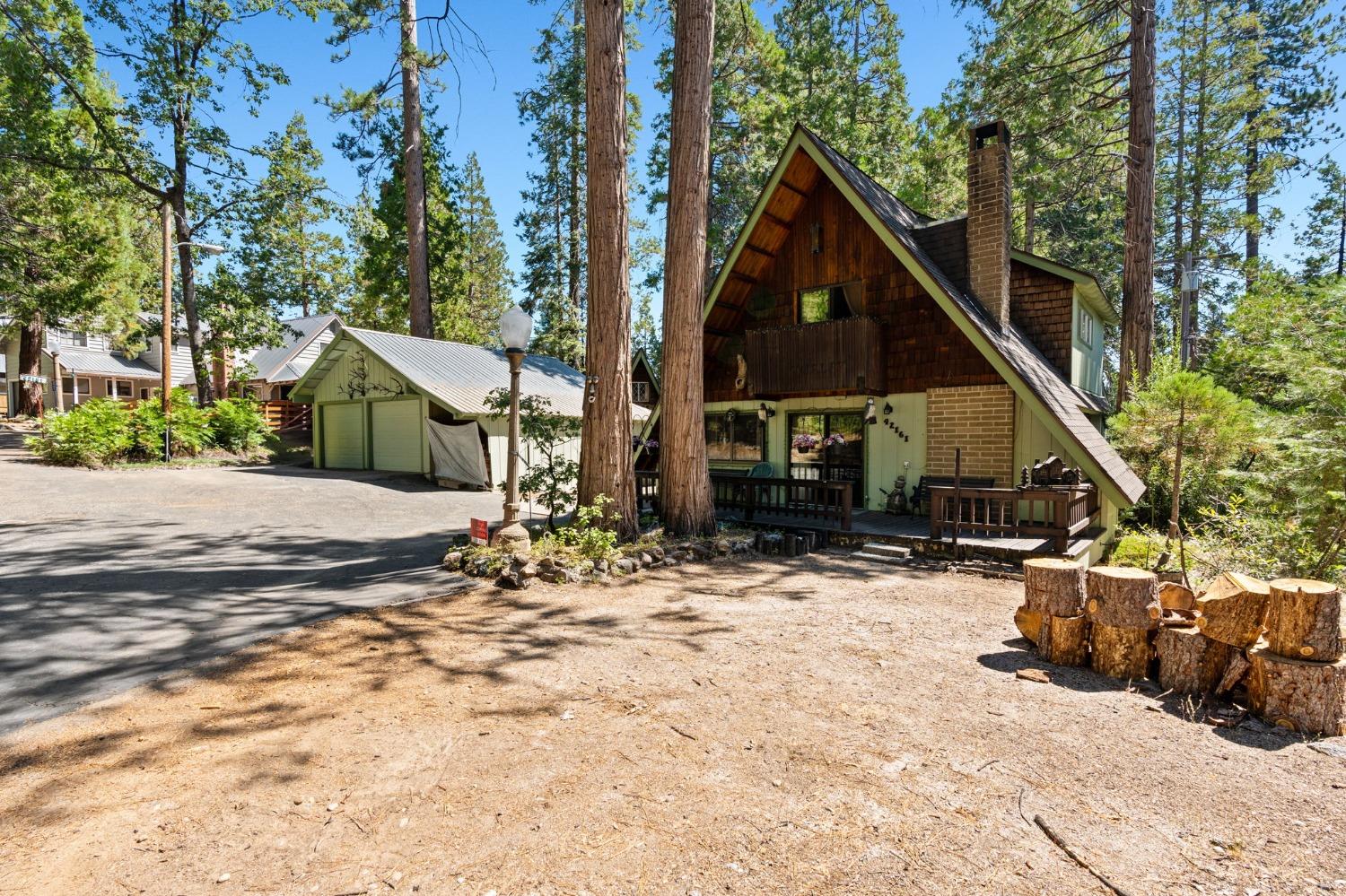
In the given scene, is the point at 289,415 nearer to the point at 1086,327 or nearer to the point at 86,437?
the point at 86,437

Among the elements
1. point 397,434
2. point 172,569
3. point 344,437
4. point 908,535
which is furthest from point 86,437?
point 908,535

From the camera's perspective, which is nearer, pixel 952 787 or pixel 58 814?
pixel 58 814

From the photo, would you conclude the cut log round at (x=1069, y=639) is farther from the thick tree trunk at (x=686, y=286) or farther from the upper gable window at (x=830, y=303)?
the upper gable window at (x=830, y=303)

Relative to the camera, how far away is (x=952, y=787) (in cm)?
293

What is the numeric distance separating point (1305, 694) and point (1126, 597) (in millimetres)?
943

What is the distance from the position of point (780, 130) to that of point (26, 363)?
108 ft

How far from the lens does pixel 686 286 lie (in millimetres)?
8938

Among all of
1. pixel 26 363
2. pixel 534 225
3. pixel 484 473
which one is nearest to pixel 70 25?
pixel 26 363

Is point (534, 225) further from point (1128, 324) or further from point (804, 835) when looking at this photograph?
point (804, 835)

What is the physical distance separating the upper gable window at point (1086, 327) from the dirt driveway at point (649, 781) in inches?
403

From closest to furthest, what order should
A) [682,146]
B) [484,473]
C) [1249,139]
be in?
1. [682,146]
2. [484,473]
3. [1249,139]

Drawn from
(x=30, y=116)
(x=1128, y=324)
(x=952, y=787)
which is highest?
(x=30, y=116)

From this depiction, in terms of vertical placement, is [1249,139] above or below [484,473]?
above

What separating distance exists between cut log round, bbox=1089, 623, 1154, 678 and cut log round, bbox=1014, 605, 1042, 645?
1.47ft
